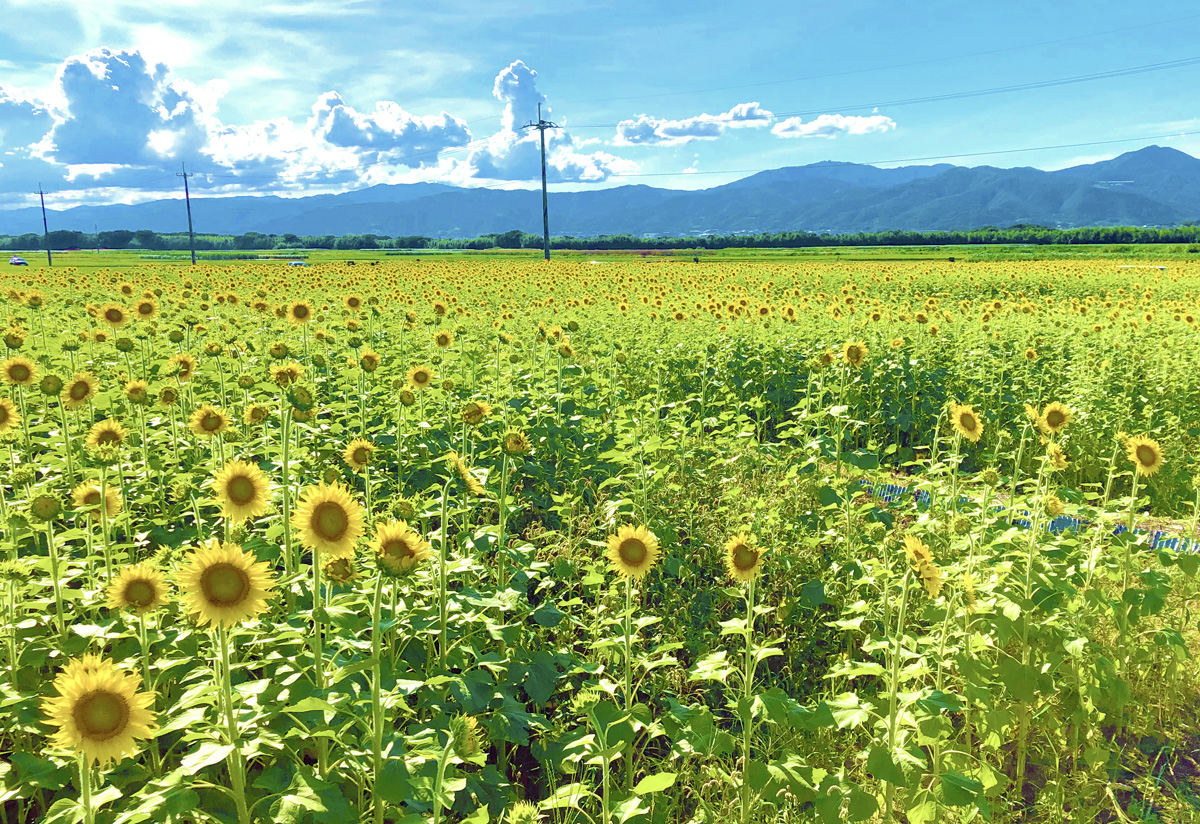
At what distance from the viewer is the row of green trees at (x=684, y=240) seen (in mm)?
74625

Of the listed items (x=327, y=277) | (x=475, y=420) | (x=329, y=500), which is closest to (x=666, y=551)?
(x=475, y=420)

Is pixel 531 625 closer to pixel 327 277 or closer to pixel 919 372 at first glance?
pixel 919 372

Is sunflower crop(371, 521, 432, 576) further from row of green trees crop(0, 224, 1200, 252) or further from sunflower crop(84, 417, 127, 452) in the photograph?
row of green trees crop(0, 224, 1200, 252)

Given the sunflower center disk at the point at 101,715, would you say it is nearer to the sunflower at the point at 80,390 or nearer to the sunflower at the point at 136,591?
the sunflower at the point at 136,591

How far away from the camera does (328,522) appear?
2.23m

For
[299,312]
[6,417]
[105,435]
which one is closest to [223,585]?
[105,435]

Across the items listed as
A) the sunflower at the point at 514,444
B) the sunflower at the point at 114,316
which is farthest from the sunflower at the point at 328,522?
the sunflower at the point at 114,316

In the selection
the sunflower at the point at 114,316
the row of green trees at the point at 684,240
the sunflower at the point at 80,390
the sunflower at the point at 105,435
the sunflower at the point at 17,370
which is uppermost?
the row of green trees at the point at 684,240

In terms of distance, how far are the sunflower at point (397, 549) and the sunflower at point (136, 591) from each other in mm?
739

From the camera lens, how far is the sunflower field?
7.29 feet

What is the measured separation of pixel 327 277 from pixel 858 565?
18.7 m

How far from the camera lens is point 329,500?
2.25m

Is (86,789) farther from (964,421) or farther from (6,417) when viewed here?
(964,421)

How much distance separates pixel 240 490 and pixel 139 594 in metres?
0.45
